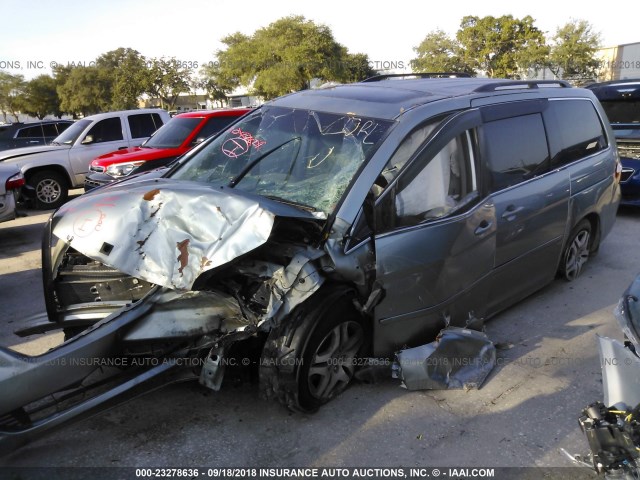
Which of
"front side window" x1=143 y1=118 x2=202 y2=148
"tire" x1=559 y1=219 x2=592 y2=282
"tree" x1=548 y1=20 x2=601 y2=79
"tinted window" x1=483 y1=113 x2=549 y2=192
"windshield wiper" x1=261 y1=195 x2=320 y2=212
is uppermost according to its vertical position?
"tree" x1=548 y1=20 x2=601 y2=79

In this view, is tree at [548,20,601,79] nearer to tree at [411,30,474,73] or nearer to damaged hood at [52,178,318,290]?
tree at [411,30,474,73]

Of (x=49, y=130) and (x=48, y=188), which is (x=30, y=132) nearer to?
(x=49, y=130)

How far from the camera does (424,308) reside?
3287 mm

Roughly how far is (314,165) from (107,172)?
247 inches

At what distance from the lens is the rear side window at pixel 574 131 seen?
172 inches

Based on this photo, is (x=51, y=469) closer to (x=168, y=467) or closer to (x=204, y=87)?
(x=168, y=467)

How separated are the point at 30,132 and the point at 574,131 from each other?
1289 cm

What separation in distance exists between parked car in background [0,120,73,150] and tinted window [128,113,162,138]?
3.11m

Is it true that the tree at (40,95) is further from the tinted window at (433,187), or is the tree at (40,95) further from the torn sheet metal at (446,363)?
the torn sheet metal at (446,363)


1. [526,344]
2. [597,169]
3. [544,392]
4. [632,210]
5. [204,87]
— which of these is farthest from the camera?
[204,87]

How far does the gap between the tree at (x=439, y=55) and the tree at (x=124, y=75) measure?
22226mm

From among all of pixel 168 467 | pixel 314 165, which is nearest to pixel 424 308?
pixel 314 165

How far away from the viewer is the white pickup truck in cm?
1002

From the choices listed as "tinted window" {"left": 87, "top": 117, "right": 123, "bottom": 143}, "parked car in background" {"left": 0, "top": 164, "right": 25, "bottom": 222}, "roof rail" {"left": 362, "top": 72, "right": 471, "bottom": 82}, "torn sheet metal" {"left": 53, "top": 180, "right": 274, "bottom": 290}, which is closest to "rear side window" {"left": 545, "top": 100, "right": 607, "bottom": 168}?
"roof rail" {"left": 362, "top": 72, "right": 471, "bottom": 82}
